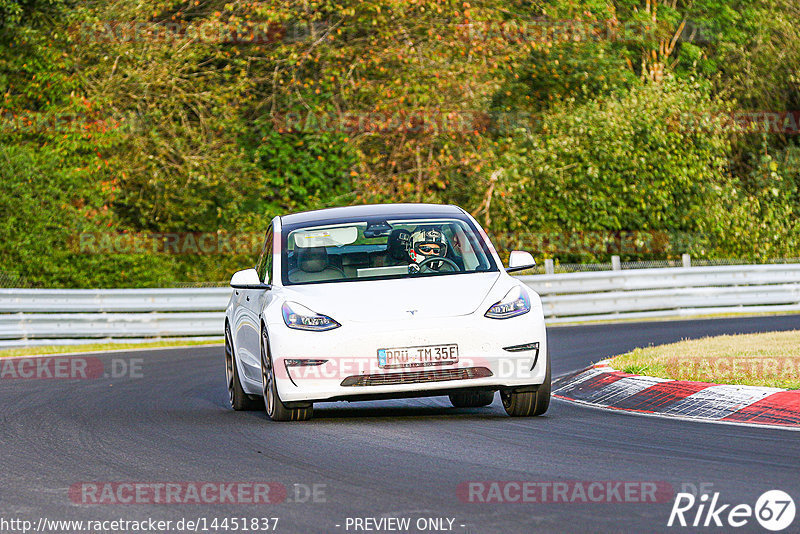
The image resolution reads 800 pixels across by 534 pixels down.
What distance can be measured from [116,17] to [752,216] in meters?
16.5

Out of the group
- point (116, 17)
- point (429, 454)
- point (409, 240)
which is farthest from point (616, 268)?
point (429, 454)

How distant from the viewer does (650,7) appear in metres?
45.3

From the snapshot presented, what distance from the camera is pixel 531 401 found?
986 cm

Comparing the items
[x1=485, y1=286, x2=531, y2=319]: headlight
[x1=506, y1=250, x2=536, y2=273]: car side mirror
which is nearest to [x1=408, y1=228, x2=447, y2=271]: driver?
[x1=506, y1=250, x2=536, y2=273]: car side mirror

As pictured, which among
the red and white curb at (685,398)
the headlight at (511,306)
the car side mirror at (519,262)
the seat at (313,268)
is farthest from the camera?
the seat at (313,268)

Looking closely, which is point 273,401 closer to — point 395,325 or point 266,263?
point 395,325

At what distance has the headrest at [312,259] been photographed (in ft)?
34.2

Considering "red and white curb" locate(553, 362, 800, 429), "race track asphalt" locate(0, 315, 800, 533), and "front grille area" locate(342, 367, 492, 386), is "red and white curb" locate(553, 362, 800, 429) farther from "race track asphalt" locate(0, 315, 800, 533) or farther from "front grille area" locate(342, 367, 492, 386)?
"front grille area" locate(342, 367, 492, 386)

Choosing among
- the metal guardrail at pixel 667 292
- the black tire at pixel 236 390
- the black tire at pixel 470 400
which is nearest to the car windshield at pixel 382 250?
the black tire at pixel 470 400

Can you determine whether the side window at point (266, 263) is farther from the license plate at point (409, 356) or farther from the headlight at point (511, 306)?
the headlight at point (511, 306)

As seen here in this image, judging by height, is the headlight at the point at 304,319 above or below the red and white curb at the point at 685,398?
above

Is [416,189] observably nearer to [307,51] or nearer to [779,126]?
[307,51]

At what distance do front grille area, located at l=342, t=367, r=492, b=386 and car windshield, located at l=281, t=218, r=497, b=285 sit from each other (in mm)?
973

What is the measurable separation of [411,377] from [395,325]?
38cm
